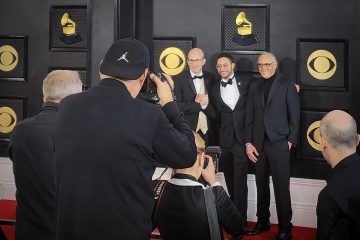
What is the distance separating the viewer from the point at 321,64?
4.86 m

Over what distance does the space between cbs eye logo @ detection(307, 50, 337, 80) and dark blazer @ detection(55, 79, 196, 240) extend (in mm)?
3496

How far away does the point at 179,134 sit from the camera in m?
1.74

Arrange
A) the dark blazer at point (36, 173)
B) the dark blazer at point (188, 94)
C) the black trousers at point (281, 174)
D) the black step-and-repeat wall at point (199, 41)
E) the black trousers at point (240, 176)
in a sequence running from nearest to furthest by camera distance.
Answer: the dark blazer at point (36, 173)
the black trousers at point (281, 174)
the black trousers at point (240, 176)
the dark blazer at point (188, 94)
the black step-and-repeat wall at point (199, 41)

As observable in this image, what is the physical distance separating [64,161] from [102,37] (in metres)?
3.61

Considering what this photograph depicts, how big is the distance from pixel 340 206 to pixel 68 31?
14.5 ft

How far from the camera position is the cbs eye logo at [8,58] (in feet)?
18.5

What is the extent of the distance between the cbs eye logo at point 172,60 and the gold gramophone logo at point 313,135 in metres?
1.59

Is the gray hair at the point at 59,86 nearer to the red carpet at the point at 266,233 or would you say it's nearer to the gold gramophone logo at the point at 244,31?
the red carpet at the point at 266,233

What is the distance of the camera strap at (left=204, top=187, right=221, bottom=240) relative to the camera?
1.89m

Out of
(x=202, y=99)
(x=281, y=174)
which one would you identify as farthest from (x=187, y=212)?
(x=202, y=99)

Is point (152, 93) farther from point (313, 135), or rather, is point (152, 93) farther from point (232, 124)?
point (313, 135)

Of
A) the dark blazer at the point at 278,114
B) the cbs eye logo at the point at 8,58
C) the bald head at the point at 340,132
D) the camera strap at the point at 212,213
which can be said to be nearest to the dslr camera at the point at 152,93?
the camera strap at the point at 212,213

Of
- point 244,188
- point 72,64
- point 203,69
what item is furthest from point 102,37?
point 244,188

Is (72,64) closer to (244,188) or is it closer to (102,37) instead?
(102,37)
